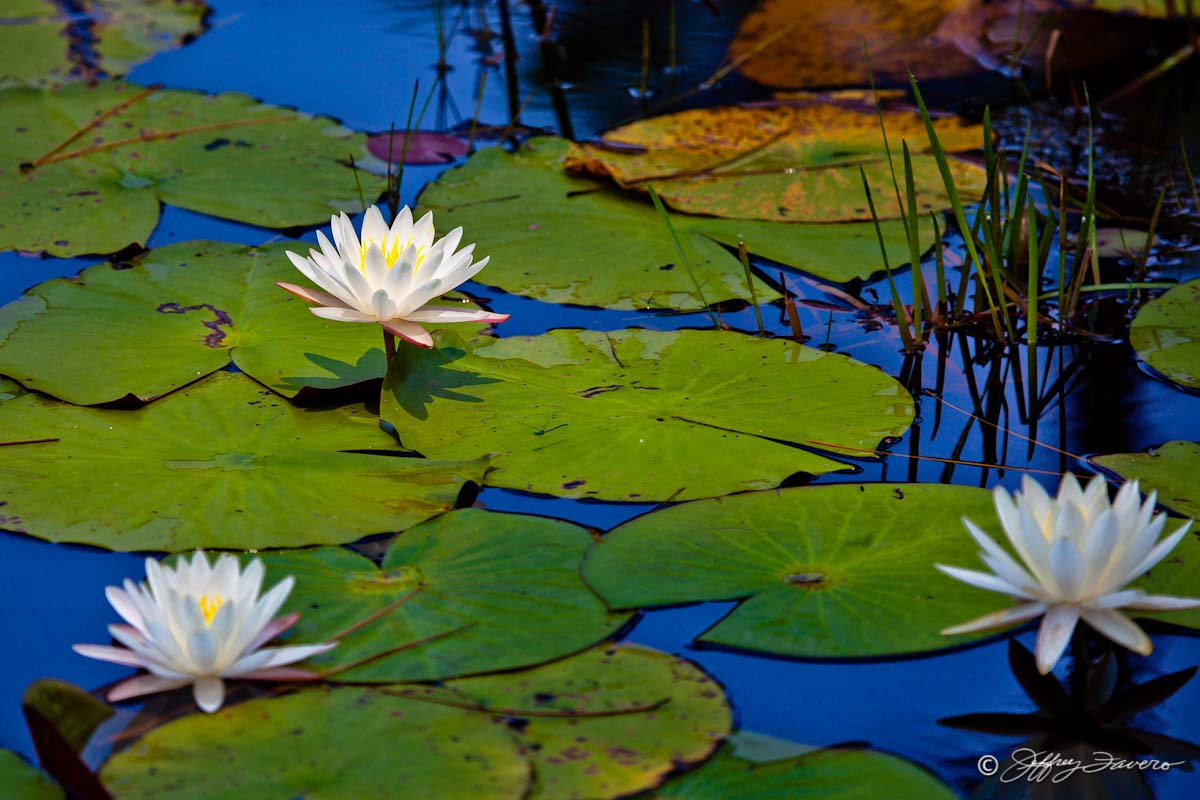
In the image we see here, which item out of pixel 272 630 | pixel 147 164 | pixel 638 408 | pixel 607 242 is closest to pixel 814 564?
pixel 638 408

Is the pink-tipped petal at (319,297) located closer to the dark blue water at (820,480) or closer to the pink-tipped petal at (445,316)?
the pink-tipped petal at (445,316)

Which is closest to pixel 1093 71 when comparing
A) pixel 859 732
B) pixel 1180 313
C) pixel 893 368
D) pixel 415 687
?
pixel 1180 313

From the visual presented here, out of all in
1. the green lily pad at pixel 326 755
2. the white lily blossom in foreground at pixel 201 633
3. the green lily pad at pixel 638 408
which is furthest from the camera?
the green lily pad at pixel 638 408

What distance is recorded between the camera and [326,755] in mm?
1300

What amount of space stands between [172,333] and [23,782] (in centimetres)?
122

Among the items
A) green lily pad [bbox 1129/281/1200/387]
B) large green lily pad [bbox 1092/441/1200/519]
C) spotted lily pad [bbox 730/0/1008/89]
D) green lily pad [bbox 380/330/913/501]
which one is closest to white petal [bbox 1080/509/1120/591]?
large green lily pad [bbox 1092/441/1200/519]

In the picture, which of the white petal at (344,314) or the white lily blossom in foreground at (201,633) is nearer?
the white lily blossom in foreground at (201,633)

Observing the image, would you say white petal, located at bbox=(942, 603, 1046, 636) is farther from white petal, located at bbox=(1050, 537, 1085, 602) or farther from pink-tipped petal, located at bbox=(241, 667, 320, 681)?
pink-tipped petal, located at bbox=(241, 667, 320, 681)

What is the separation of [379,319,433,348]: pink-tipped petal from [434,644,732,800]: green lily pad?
758mm

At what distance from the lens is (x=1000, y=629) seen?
154 centimetres

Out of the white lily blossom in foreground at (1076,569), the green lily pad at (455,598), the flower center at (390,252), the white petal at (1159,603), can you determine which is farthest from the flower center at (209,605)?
the white petal at (1159,603)

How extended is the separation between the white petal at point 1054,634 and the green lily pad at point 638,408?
1.80ft

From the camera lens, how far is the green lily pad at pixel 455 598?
1476mm

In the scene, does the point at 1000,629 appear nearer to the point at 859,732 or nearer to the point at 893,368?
the point at 859,732
